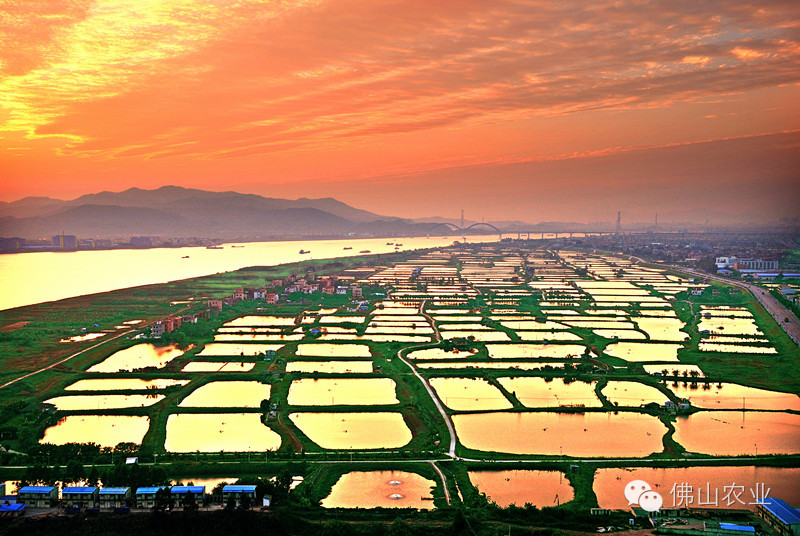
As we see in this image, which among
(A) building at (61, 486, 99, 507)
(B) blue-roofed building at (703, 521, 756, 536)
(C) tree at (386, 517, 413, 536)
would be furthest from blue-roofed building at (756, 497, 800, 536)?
(A) building at (61, 486, 99, 507)

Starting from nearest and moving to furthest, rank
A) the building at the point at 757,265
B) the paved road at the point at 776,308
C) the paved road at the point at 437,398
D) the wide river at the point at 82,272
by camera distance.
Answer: the paved road at the point at 437,398 → the paved road at the point at 776,308 → the wide river at the point at 82,272 → the building at the point at 757,265

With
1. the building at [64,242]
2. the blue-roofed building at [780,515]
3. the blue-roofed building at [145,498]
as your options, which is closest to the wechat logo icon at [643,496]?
the blue-roofed building at [780,515]

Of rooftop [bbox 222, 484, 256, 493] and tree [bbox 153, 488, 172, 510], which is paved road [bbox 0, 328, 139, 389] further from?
rooftop [bbox 222, 484, 256, 493]

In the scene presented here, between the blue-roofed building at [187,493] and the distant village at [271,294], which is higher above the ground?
the distant village at [271,294]

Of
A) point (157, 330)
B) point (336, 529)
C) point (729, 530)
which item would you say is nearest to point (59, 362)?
point (157, 330)

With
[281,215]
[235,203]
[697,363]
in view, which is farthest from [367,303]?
[235,203]

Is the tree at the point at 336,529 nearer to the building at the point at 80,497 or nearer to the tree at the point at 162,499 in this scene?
the tree at the point at 162,499

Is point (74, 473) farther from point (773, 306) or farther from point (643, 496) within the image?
point (773, 306)
